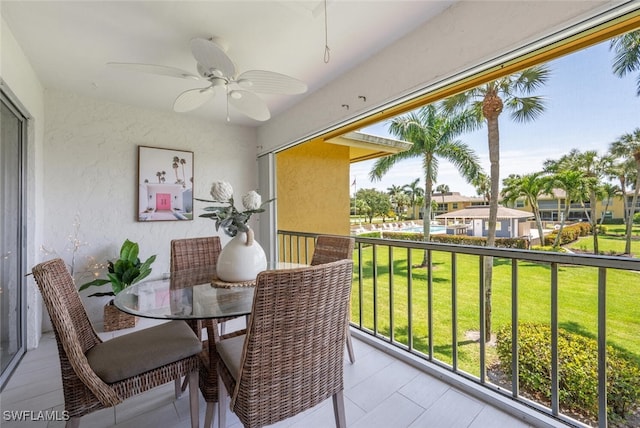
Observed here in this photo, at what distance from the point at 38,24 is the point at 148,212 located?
Answer: 191 centimetres

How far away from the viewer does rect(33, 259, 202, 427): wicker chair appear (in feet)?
3.74

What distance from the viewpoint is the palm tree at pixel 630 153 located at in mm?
1302

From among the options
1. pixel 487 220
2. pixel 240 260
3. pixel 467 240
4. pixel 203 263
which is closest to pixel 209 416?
pixel 240 260

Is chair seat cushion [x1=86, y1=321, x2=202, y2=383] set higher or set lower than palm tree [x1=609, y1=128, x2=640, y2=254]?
lower

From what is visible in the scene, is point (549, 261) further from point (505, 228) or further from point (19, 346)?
point (19, 346)

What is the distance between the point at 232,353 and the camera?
1340mm

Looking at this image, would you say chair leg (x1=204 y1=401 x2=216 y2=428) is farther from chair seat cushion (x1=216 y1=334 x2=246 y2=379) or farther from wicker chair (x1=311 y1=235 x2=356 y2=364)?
wicker chair (x1=311 y1=235 x2=356 y2=364)

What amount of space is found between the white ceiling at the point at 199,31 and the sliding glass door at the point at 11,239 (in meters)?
0.54

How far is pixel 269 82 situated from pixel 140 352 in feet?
5.45

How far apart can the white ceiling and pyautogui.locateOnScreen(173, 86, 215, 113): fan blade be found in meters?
0.36

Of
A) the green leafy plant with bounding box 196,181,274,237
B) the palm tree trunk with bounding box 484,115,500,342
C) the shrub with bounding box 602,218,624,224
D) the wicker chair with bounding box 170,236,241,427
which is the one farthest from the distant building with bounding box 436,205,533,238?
the wicker chair with bounding box 170,236,241,427

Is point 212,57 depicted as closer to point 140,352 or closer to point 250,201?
point 250,201

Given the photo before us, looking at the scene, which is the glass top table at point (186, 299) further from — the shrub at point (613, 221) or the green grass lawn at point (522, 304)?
the shrub at point (613, 221)

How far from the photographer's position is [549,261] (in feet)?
4.64
